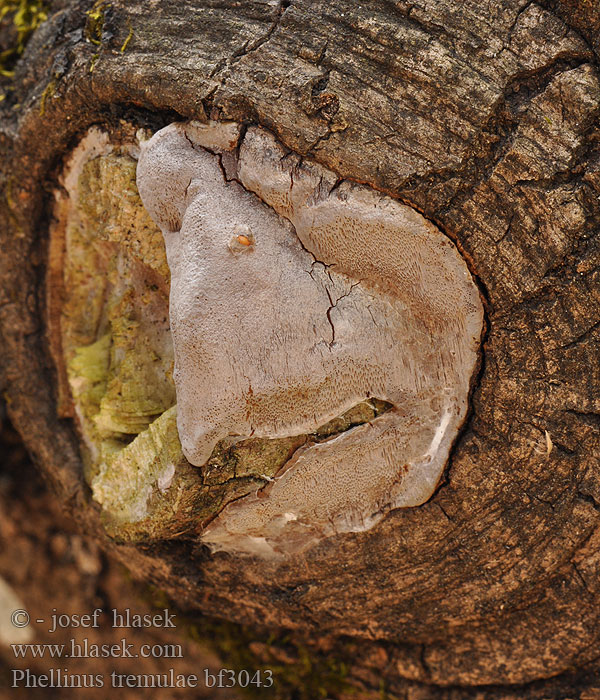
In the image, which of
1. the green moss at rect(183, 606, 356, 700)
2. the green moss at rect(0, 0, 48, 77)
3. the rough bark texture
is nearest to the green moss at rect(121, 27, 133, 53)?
the rough bark texture

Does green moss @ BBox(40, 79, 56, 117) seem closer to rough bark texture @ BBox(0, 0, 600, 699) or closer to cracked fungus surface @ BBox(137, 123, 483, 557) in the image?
rough bark texture @ BBox(0, 0, 600, 699)

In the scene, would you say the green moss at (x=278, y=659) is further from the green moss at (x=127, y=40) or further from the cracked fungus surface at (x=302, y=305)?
the green moss at (x=127, y=40)

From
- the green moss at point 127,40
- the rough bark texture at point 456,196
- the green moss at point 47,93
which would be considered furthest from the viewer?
the green moss at point 47,93

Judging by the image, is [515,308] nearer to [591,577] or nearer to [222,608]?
[591,577]
